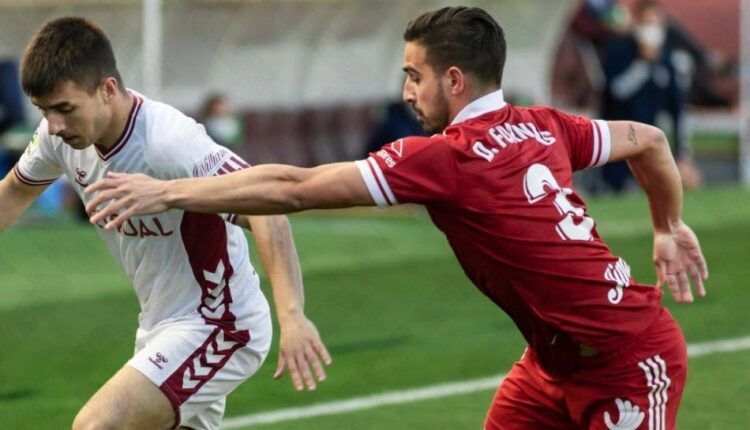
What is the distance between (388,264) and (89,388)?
5.27 m

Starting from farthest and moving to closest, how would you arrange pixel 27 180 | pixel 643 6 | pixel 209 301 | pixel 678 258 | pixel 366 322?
pixel 643 6 → pixel 366 322 → pixel 27 180 → pixel 678 258 → pixel 209 301

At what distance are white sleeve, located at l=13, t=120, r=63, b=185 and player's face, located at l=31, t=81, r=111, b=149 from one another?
49cm

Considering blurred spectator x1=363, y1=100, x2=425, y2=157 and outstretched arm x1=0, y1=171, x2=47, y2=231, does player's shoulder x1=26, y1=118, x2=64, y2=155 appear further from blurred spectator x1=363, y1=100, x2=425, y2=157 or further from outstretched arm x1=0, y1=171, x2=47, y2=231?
blurred spectator x1=363, y1=100, x2=425, y2=157

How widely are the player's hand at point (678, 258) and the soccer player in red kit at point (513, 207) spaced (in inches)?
22.7

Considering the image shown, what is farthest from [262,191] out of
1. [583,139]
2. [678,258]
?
[678,258]

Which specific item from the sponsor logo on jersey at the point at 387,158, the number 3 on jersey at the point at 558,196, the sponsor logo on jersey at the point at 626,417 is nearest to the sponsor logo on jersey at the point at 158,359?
the sponsor logo on jersey at the point at 387,158

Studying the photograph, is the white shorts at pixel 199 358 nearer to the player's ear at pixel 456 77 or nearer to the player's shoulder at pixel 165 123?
the player's shoulder at pixel 165 123

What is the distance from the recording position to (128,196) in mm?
5039

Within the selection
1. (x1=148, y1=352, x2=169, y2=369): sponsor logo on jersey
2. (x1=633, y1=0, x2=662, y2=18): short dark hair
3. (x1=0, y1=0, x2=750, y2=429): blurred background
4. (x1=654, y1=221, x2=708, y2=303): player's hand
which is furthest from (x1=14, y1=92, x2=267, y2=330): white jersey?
(x1=633, y1=0, x2=662, y2=18): short dark hair

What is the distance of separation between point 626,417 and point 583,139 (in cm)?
105

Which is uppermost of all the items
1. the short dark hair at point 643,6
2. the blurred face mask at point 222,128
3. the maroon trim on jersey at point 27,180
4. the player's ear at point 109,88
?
the player's ear at point 109,88

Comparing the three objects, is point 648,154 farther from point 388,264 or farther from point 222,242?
point 388,264

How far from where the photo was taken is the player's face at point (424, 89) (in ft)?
18.3

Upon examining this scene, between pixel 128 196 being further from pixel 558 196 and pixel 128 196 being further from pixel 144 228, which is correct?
pixel 558 196
